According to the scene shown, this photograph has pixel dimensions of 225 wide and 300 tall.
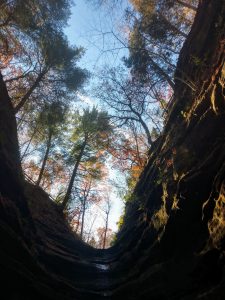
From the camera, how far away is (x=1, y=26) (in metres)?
14.5

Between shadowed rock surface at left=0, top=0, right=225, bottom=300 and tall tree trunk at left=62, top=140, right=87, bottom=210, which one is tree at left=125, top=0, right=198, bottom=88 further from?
tall tree trunk at left=62, top=140, right=87, bottom=210

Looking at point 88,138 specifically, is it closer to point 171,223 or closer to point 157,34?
point 157,34

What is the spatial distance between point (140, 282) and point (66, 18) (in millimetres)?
15160

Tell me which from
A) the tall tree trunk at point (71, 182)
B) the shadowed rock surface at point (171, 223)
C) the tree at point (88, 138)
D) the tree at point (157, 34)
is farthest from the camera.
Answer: the tree at point (88, 138)

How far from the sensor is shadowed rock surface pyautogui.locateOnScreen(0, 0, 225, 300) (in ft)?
20.4

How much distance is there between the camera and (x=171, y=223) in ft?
23.8

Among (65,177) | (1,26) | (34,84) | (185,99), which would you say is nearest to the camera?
(185,99)

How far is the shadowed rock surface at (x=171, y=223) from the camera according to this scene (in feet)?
20.4

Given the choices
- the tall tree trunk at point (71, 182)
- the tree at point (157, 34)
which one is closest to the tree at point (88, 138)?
the tall tree trunk at point (71, 182)

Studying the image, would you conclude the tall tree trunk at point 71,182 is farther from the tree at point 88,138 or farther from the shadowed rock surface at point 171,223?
the shadowed rock surface at point 171,223

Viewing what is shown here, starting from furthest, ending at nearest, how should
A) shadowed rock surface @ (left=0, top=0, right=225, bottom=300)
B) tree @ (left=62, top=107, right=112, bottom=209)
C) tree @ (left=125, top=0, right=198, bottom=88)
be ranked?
1. tree @ (left=62, top=107, right=112, bottom=209)
2. tree @ (left=125, top=0, right=198, bottom=88)
3. shadowed rock surface @ (left=0, top=0, right=225, bottom=300)

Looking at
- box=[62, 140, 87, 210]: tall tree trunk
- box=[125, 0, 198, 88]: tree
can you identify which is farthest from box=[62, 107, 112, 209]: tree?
box=[125, 0, 198, 88]: tree

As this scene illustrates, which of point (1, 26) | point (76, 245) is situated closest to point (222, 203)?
point (76, 245)

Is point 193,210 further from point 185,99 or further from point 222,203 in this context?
point 185,99
